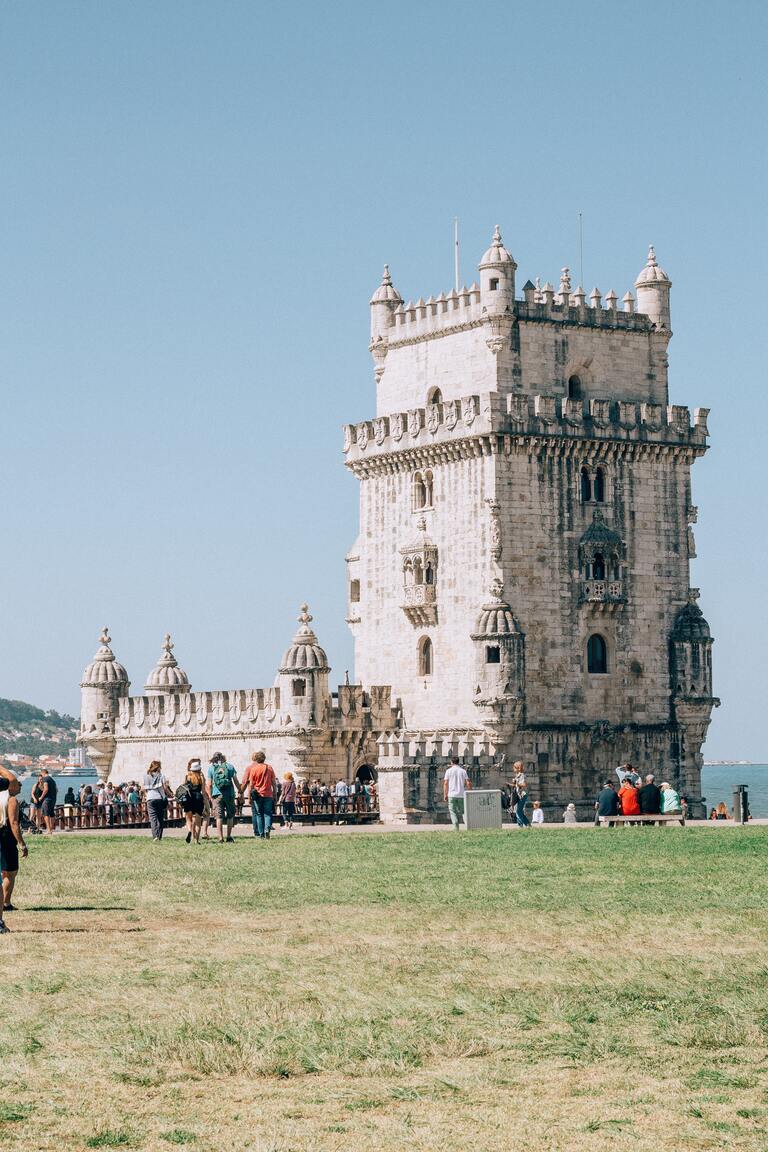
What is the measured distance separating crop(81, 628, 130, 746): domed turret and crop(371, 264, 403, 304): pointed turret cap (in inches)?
707

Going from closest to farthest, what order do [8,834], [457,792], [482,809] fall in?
[8,834] < [482,809] < [457,792]

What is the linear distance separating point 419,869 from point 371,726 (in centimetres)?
3458

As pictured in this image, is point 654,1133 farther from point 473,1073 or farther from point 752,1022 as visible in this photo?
point 752,1022

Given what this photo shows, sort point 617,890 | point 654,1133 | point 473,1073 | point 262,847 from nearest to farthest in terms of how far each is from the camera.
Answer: point 654,1133 < point 473,1073 < point 617,890 < point 262,847

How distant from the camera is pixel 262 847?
1473 inches

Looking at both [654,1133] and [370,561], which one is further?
[370,561]

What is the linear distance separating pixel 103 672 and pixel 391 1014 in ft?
198

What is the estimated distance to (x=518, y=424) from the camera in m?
62.5

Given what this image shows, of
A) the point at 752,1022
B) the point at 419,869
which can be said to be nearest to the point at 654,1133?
the point at 752,1022

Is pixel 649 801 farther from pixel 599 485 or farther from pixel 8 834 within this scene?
pixel 8 834

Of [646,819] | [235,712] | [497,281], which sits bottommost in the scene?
[646,819]

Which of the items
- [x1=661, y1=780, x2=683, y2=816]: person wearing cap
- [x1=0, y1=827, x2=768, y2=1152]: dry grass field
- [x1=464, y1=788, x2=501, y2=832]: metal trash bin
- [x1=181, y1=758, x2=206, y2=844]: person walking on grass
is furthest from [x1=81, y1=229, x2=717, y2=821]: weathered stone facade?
[x1=0, y1=827, x2=768, y2=1152]: dry grass field

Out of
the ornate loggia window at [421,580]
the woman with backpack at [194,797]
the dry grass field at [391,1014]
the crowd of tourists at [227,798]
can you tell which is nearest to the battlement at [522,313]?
the ornate loggia window at [421,580]

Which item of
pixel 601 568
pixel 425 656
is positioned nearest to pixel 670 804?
pixel 601 568
